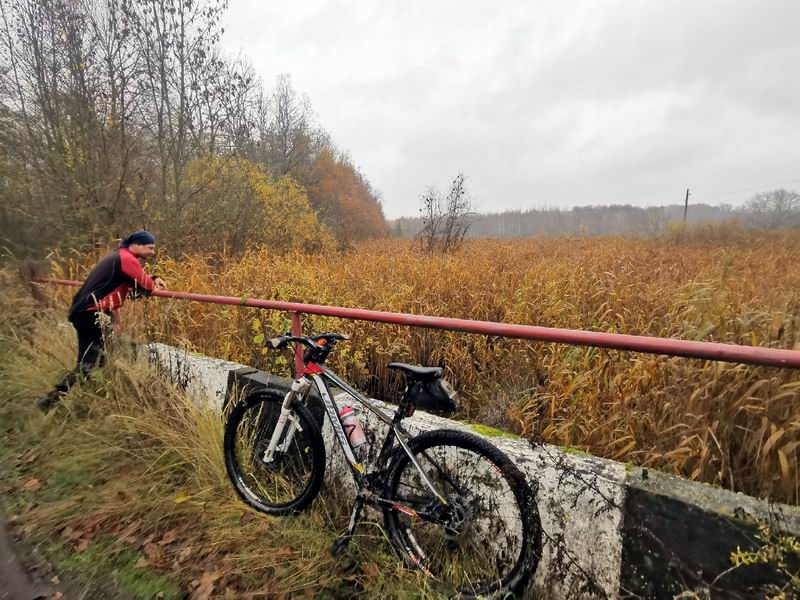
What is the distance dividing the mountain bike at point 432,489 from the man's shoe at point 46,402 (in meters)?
2.50

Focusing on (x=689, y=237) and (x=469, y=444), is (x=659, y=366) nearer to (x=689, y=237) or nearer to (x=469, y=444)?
(x=469, y=444)

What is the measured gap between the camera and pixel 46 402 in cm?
347

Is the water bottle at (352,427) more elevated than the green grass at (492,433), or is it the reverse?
the green grass at (492,433)

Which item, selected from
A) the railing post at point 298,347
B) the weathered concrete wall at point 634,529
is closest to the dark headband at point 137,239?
the railing post at point 298,347

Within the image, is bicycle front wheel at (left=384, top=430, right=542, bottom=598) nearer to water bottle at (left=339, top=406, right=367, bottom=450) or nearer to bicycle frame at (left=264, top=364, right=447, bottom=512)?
bicycle frame at (left=264, top=364, right=447, bottom=512)

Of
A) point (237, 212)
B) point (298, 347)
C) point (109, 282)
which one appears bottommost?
point (298, 347)

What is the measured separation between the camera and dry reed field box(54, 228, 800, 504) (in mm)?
1752

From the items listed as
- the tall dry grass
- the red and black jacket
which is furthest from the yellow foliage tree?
the tall dry grass

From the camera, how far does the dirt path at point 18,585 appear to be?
1.93m

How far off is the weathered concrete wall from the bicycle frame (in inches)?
17.3

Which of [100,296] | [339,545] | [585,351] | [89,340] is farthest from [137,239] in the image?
[585,351]

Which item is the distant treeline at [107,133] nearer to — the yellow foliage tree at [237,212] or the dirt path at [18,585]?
the yellow foliage tree at [237,212]

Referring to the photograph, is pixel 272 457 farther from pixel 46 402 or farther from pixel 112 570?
pixel 46 402

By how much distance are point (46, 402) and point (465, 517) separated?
12.5ft
